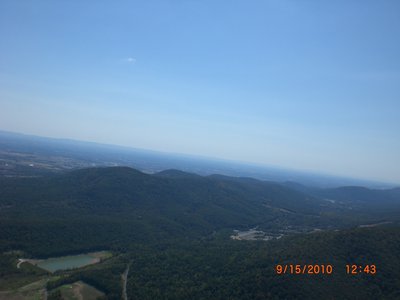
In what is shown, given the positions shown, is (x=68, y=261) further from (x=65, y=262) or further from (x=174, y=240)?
(x=174, y=240)

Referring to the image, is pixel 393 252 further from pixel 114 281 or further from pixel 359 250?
pixel 114 281

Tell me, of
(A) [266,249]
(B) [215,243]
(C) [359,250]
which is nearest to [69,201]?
(B) [215,243]
